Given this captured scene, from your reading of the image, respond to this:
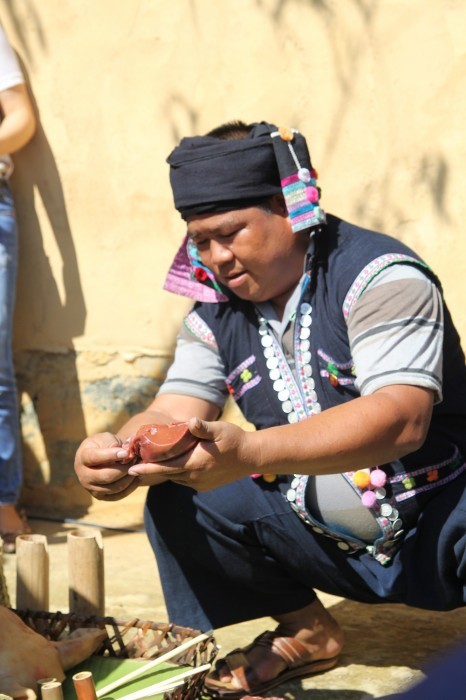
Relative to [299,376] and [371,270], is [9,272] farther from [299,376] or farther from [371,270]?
[371,270]

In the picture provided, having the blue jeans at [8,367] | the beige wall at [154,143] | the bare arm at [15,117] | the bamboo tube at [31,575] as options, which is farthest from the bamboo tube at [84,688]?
the bare arm at [15,117]

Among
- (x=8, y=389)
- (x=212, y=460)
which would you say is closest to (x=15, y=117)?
(x=8, y=389)

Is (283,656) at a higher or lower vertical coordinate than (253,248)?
lower

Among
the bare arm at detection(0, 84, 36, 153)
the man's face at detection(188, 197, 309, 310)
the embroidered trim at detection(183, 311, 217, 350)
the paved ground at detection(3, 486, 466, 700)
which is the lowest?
the paved ground at detection(3, 486, 466, 700)

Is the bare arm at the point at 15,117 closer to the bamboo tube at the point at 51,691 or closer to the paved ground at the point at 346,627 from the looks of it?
the paved ground at the point at 346,627

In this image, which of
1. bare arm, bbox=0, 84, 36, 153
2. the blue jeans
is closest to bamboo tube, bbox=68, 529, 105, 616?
the blue jeans

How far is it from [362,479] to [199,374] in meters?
0.63

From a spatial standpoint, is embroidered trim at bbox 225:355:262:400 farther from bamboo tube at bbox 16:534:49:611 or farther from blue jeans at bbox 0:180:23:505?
blue jeans at bbox 0:180:23:505

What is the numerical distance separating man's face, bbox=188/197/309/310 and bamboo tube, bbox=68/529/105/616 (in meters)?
0.88

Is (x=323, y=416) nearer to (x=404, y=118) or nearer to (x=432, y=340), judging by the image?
(x=432, y=340)

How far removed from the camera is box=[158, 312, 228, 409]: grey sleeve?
325 cm

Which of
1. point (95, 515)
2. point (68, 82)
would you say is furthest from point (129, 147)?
point (95, 515)

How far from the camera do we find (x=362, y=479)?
2934 mm

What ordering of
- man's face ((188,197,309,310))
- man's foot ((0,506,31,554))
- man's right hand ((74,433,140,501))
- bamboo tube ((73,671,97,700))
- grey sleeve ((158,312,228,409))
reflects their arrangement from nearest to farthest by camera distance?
bamboo tube ((73,671,97,700)) → man's right hand ((74,433,140,501)) → man's face ((188,197,309,310)) → grey sleeve ((158,312,228,409)) → man's foot ((0,506,31,554))
